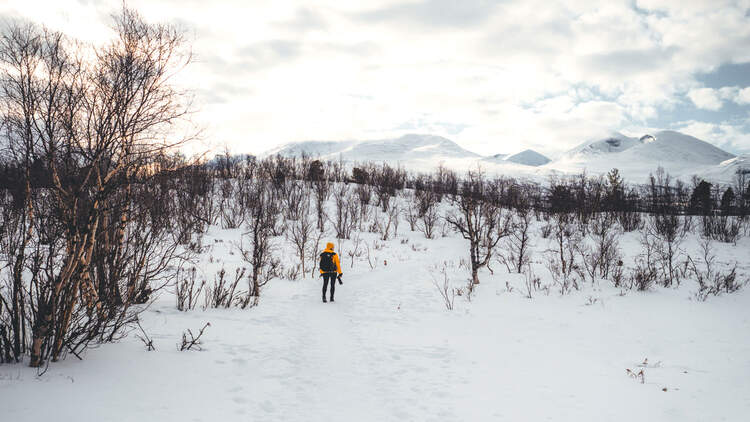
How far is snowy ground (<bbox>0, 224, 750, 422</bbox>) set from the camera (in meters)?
4.31

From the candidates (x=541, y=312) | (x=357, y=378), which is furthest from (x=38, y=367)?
(x=541, y=312)

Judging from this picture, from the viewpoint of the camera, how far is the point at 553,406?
5059 millimetres

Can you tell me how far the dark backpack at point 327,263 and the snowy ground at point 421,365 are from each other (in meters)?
1.24

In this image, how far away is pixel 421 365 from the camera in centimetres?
663

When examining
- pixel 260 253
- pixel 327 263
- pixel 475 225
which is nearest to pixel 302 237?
pixel 260 253

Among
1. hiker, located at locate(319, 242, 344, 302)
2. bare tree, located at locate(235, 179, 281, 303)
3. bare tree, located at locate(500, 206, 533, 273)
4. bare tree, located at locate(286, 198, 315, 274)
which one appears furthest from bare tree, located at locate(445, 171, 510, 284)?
bare tree, located at locate(286, 198, 315, 274)

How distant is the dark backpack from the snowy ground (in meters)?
1.24

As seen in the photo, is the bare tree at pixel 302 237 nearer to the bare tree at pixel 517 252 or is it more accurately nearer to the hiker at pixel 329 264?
the hiker at pixel 329 264

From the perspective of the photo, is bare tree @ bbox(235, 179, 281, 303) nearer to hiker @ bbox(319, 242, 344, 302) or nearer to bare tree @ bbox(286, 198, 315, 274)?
bare tree @ bbox(286, 198, 315, 274)

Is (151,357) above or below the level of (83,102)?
below

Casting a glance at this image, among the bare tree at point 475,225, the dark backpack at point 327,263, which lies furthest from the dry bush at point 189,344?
the bare tree at point 475,225

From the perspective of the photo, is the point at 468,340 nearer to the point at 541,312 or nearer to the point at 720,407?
the point at 541,312

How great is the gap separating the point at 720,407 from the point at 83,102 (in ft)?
36.0

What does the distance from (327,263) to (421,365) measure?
17.4ft
